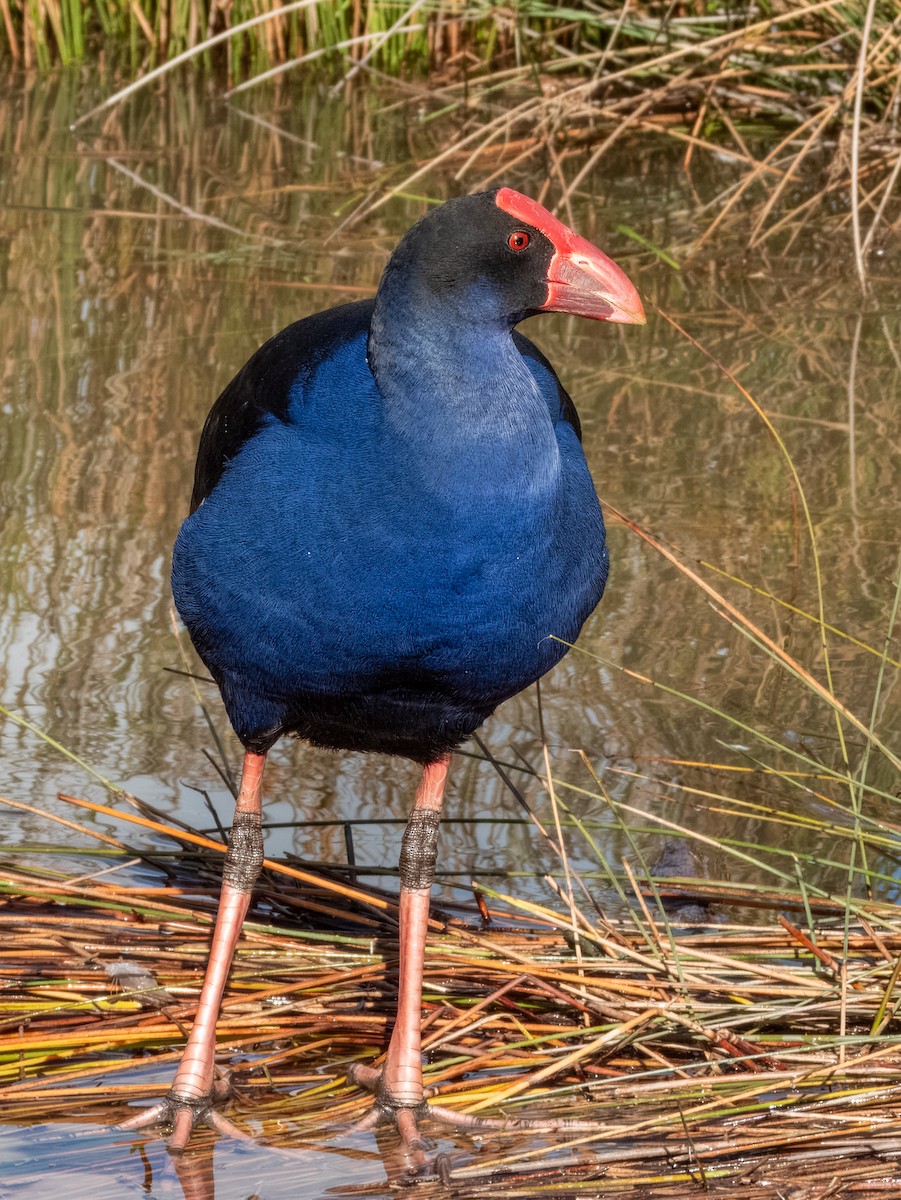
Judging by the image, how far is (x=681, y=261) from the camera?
5586mm

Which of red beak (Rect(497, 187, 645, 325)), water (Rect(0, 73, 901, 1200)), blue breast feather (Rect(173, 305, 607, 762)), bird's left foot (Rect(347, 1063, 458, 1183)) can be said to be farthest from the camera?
water (Rect(0, 73, 901, 1200))

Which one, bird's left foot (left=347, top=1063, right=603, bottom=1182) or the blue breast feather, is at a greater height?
the blue breast feather

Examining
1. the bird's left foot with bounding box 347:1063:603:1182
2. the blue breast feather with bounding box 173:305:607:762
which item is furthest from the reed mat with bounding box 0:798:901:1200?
the blue breast feather with bounding box 173:305:607:762

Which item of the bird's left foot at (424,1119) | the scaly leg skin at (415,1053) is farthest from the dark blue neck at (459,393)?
the bird's left foot at (424,1119)

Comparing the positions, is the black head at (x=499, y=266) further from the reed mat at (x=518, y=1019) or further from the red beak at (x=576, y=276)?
the reed mat at (x=518, y=1019)

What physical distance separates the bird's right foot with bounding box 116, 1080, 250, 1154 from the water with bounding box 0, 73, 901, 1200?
43 millimetres

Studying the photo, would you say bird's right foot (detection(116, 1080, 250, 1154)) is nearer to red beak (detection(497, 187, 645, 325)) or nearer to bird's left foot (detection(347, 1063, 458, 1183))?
bird's left foot (detection(347, 1063, 458, 1183))

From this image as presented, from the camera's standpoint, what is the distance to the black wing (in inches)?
91.0

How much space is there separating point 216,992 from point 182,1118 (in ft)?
0.60

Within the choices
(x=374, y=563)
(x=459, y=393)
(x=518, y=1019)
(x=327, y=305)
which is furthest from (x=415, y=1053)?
(x=327, y=305)

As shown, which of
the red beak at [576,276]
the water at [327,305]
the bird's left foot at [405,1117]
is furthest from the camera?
the water at [327,305]

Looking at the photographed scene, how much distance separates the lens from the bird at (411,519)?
2094mm

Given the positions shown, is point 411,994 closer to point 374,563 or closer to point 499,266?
point 374,563

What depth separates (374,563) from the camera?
6.86ft
